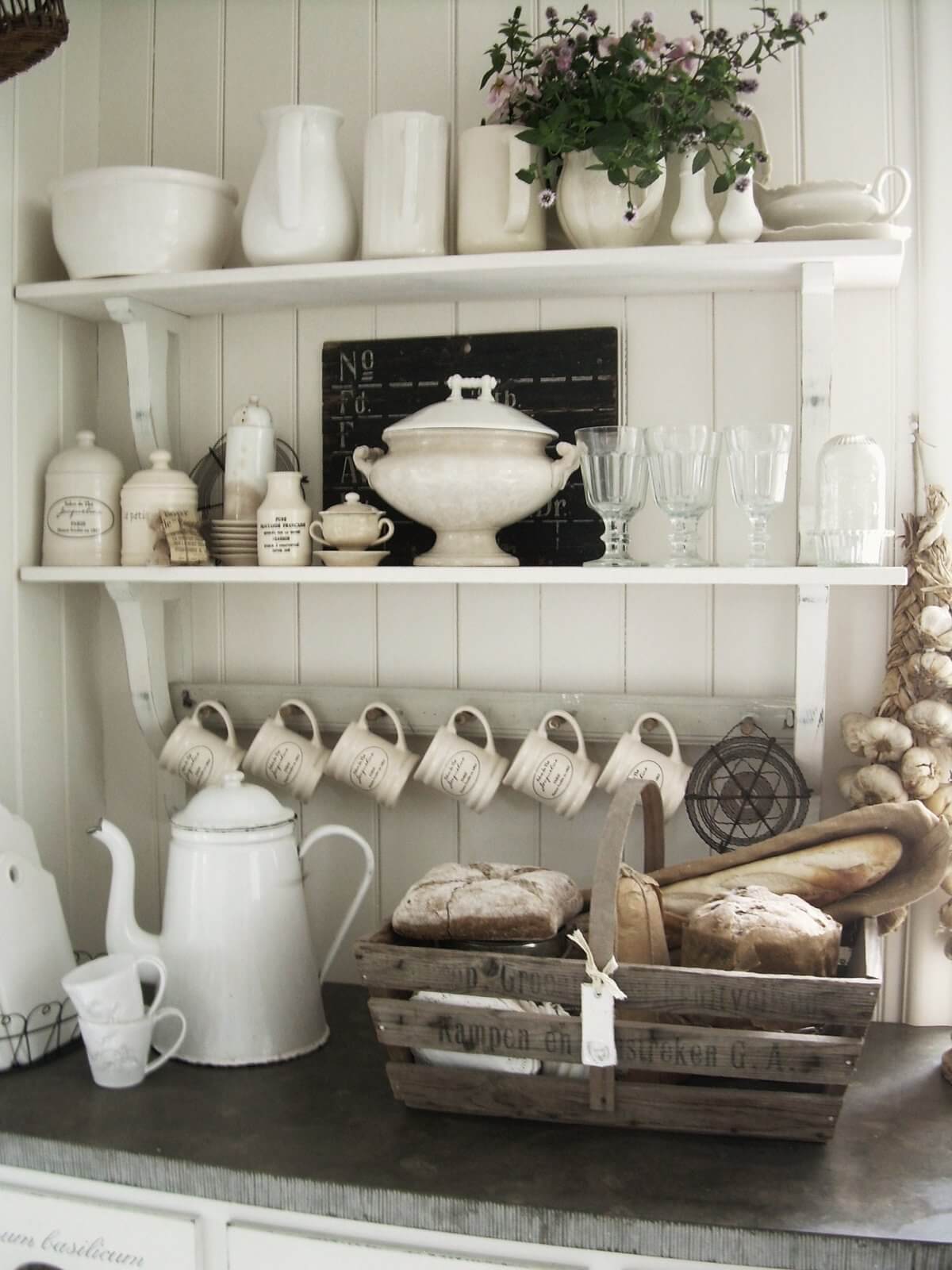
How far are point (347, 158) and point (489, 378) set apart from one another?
1.47 ft

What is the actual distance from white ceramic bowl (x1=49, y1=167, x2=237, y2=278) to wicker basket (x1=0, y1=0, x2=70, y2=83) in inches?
6.5

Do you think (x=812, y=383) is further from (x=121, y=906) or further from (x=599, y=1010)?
(x=121, y=906)

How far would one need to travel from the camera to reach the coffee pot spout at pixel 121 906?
4.95ft

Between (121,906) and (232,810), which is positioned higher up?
(232,810)

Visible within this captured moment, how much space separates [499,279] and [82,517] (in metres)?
0.66

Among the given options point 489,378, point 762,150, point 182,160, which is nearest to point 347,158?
point 182,160

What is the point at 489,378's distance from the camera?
1535 millimetres

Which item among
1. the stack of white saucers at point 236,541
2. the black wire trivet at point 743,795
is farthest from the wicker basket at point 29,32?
the black wire trivet at point 743,795

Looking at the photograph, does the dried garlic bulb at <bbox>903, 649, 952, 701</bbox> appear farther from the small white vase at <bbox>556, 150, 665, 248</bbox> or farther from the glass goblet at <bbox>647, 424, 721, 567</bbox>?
the small white vase at <bbox>556, 150, 665, 248</bbox>

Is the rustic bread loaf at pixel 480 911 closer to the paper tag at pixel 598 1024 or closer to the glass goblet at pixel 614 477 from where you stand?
the paper tag at pixel 598 1024

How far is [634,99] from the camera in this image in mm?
1393

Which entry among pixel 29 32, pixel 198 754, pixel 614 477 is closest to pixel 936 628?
pixel 614 477

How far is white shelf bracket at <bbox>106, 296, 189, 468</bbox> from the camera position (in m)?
1.70

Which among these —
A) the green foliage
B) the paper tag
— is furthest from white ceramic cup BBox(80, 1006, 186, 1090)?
the green foliage
